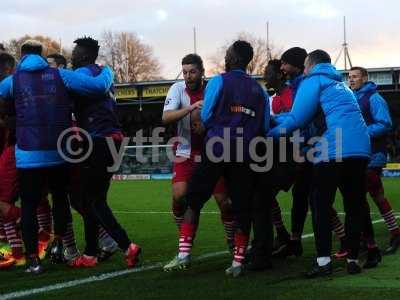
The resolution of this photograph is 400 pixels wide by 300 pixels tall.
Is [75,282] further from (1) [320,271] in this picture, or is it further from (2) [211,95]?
(1) [320,271]

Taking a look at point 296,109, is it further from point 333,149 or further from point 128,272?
point 128,272

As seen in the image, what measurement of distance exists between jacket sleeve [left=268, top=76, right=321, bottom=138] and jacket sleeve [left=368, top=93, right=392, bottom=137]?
157cm

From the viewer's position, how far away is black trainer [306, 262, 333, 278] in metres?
5.65

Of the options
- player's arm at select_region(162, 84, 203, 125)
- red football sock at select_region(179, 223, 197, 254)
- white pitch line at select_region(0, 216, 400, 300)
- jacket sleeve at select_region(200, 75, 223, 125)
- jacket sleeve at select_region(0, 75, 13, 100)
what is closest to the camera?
white pitch line at select_region(0, 216, 400, 300)

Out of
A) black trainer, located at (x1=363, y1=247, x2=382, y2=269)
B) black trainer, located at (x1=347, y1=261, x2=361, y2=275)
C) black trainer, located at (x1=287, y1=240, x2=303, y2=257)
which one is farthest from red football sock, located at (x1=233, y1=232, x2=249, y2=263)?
black trainer, located at (x1=287, y1=240, x2=303, y2=257)

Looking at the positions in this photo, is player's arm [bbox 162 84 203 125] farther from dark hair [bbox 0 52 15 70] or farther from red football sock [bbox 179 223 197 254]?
dark hair [bbox 0 52 15 70]

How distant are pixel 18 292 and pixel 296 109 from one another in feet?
8.73

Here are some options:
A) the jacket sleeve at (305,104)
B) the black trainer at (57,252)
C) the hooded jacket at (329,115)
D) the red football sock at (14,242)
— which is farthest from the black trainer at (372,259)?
the red football sock at (14,242)

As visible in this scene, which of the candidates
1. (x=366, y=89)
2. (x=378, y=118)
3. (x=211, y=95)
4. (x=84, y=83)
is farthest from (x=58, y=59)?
(x=378, y=118)

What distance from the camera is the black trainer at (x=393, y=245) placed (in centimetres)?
708

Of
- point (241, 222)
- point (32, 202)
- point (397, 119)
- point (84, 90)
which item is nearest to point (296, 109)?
point (241, 222)

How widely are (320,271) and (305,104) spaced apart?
54.3 inches

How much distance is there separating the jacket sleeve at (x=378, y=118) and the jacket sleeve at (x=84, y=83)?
2.76m

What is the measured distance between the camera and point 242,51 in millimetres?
6020
